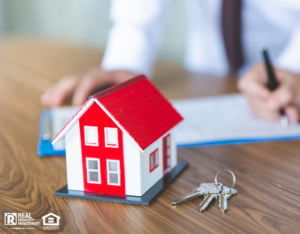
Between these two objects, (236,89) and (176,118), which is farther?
(236,89)

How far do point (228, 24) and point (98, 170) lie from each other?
103cm

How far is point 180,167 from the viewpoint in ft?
2.09

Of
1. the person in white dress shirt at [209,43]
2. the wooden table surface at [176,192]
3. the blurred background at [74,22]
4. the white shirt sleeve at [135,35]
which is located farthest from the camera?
the blurred background at [74,22]

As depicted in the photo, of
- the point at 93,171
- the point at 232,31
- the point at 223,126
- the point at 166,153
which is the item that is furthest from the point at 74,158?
the point at 232,31

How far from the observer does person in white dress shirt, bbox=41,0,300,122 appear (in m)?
1.00

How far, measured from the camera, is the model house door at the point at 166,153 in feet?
1.98

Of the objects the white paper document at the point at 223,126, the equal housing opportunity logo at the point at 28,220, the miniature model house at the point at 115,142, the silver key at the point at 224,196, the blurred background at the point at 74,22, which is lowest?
the equal housing opportunity logo at the point at 28,220

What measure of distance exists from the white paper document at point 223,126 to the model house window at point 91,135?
0.28 metres

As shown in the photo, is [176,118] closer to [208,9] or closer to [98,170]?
[98,170]

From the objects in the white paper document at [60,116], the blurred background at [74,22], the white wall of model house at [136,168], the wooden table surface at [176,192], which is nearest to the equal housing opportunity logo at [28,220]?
the wooden table surface at [176,192]

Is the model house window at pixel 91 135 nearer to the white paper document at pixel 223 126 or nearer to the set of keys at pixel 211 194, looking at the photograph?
the set of keys at pixel 211 194

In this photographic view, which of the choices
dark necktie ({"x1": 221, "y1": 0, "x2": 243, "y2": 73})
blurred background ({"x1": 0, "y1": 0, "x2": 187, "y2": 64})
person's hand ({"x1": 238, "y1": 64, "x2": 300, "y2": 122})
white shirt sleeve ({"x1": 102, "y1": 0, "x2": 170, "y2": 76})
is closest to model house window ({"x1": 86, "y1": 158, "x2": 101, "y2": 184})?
person's hand ({"x1": 238, "y1": 64, "x2": 300, "y2": 122})

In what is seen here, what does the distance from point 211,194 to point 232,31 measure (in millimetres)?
999

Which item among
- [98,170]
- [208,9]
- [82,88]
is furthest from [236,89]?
[98,170]
